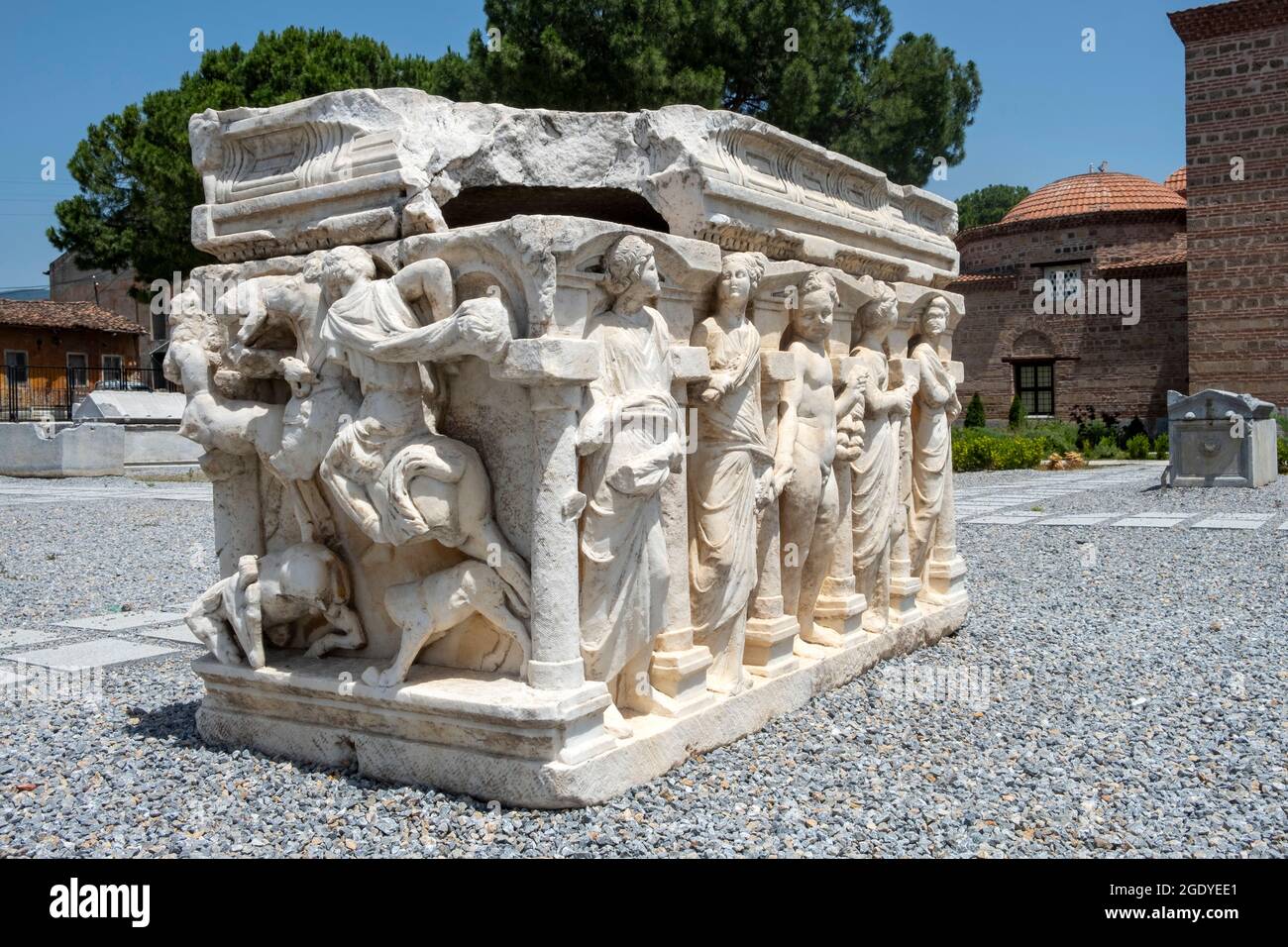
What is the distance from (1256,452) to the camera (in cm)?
1340

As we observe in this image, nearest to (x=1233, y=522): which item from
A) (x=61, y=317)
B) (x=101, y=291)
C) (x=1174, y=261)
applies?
(x=1174, y=261)

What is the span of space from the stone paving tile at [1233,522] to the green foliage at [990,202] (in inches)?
1553

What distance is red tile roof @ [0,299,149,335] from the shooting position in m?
29.0

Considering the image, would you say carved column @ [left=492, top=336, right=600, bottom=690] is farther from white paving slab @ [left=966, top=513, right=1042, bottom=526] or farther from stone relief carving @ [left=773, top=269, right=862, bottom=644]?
white paving slab @ [left=966, top=513, right=1042, bottom=526]

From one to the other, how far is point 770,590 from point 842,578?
616 millimetres

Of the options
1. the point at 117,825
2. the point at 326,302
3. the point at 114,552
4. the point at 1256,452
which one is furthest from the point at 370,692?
the point at 1256,452

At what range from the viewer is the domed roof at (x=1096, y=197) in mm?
24719

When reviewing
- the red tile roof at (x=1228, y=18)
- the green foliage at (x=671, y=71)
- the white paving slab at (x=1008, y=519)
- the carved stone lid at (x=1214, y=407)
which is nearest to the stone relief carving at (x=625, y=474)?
the white paving slab at (x=1008, y=519)

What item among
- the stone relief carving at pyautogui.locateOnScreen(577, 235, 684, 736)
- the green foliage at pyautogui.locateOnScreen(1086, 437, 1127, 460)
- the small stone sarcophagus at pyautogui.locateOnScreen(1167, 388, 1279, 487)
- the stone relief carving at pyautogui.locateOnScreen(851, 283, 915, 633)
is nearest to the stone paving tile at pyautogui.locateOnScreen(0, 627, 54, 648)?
the stone relief carving at pyautogui.locateOnScreen(577, 235, 684, 736)

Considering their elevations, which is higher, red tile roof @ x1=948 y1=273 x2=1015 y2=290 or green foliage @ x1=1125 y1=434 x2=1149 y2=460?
red tile roof @ x1=948 y1=273 x2=1015 y2=290

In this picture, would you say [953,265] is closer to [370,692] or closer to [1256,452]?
[370,692]

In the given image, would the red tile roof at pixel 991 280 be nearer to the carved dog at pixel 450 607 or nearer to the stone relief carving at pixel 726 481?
the stone relief carving at pixel 726 481

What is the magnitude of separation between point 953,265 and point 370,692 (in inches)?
161

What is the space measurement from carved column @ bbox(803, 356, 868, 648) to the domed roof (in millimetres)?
22398
